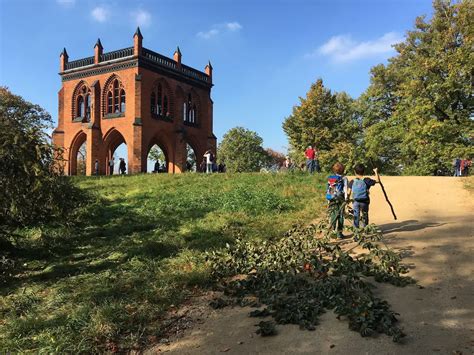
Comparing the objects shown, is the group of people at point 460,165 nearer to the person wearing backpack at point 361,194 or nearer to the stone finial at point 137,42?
the person wearing backpack at point 361,194

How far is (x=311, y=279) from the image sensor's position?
21.0 ft

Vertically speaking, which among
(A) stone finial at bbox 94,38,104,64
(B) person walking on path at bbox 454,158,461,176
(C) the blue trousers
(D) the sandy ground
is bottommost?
(D) the sandy ground

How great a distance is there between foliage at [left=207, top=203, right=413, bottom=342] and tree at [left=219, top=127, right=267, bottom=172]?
5581 cm

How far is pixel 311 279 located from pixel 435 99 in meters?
23.8

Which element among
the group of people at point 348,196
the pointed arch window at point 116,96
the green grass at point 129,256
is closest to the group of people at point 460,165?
the green grass at point 129,256

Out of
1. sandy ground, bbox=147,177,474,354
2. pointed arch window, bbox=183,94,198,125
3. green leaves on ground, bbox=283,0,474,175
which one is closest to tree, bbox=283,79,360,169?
green leaves on ground, bbox=283,0,474,175

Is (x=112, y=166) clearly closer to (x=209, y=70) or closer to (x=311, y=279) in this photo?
(x=209, y=70)

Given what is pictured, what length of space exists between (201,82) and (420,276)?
3441cm

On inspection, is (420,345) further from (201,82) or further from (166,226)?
(201,82)

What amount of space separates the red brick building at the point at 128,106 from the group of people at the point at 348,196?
81.4ft

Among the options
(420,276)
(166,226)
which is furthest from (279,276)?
(166,226)

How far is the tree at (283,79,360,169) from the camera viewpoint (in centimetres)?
3643

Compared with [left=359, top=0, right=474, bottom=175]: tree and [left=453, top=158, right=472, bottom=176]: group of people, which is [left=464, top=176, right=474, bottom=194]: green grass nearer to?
[left=453, top=158, right=472, bottom=176]: group of people

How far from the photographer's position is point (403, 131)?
26.9 m
